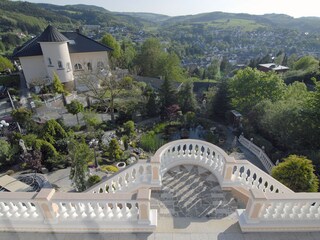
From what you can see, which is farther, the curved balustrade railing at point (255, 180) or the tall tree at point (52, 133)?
the tall tree at point (52, 133)

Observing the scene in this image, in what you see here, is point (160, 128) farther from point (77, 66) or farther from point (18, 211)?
point (77, 66)

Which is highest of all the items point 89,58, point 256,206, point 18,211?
point 256,206

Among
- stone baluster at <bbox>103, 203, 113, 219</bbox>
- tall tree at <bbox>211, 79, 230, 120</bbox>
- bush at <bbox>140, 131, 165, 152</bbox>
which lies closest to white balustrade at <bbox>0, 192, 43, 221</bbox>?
stone baluster at <bbox>103, 203, 113, 219</bbox>

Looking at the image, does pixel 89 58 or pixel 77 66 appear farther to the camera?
pixel 89 58

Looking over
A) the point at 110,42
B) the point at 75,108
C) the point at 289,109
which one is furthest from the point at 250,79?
the point at 110,42

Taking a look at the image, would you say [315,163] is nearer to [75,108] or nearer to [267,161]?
[267,161]

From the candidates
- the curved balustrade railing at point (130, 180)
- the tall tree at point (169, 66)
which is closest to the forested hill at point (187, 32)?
the tall tree at point (169, 66)

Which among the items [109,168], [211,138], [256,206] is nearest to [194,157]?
[256,206]

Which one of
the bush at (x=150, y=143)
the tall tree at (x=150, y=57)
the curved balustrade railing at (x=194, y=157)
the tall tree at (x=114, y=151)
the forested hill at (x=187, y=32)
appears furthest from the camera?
the forested hill at (x=187, y=32)

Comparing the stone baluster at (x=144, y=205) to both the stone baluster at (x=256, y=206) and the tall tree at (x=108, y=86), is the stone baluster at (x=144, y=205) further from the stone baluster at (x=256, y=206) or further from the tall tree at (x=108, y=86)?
the tall tree at (x=108, y=86)
